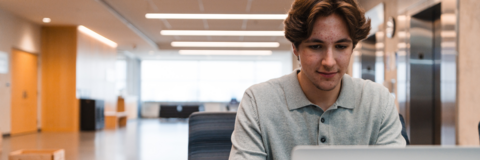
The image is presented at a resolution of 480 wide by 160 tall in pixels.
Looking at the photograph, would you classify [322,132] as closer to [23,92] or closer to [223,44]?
[23,92]

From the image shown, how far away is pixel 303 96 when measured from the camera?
939mm

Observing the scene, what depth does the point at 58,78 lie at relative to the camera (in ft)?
29.6

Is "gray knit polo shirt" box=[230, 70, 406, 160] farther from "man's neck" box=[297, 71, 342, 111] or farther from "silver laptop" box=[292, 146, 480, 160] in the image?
"silver laptop" box=[292, 146, 480, 160]

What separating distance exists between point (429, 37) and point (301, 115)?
12.6 ft

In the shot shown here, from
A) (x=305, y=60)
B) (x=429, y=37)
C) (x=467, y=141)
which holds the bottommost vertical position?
(x=467, y=141)

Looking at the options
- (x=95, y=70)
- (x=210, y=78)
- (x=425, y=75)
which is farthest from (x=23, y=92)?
(x=210, y=78)

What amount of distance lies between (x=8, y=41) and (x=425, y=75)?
7891 millimetres

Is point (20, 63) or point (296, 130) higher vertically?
point (20, 63)

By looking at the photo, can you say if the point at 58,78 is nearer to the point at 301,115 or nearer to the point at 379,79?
the point at 379,79

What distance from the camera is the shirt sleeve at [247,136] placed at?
0.86 meters

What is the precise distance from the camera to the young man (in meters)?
0.83

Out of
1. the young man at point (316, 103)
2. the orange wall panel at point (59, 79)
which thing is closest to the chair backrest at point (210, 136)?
the young man at point (316, 103)

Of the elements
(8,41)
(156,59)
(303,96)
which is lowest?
(303,96)

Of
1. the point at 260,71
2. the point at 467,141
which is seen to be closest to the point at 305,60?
the point at 467,141
